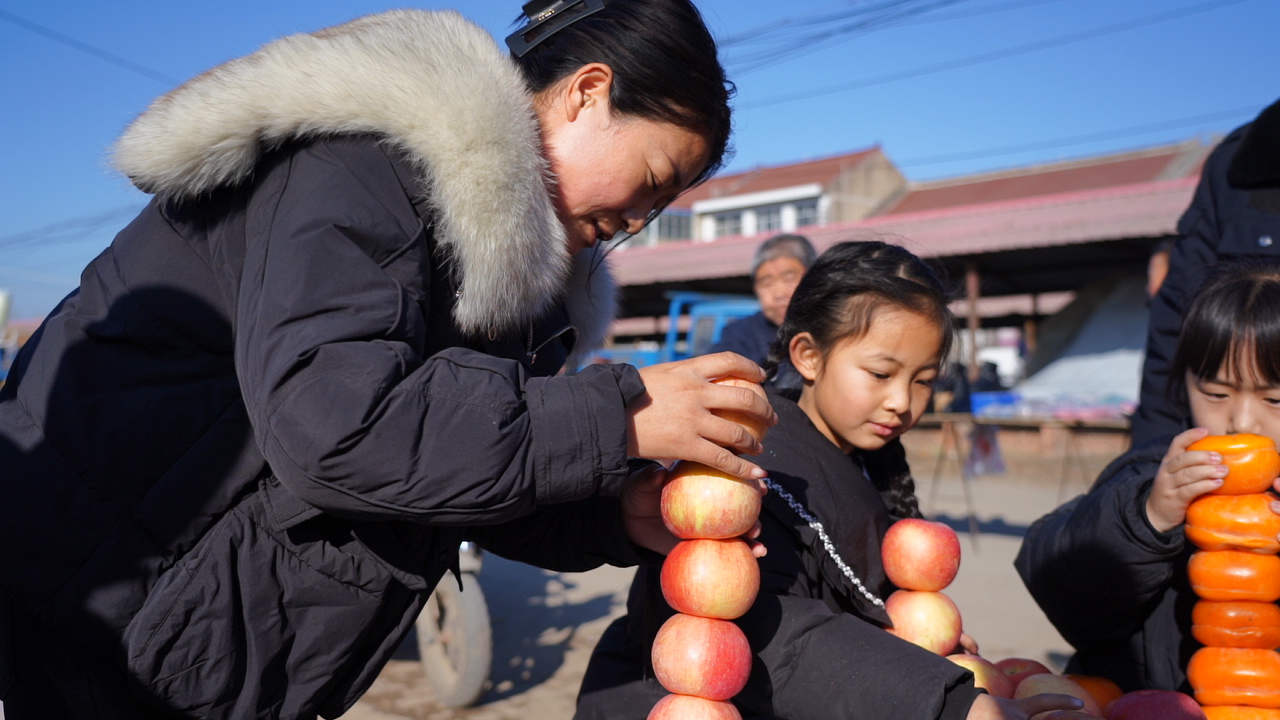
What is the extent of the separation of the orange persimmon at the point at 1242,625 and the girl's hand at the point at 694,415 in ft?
3.53

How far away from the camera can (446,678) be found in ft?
14.2

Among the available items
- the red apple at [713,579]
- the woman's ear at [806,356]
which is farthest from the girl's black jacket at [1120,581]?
the red apple at [713,579]

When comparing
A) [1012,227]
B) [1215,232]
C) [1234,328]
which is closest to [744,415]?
[1234,328]

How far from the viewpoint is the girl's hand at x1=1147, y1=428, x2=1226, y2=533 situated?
5.69 feet

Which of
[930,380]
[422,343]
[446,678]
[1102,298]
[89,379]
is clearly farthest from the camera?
[1102,298]

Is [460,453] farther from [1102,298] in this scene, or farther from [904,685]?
[1102,298]

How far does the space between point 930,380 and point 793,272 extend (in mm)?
3524

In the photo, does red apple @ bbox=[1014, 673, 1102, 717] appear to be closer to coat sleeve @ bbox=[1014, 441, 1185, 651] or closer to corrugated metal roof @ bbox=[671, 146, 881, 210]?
coat sleeve @ bbox=[1014, 441, 1185, 651]

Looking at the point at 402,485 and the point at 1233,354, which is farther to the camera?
the point at 1233,354

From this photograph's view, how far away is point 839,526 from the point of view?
77.1 inches

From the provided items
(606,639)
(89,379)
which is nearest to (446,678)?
(606,639)

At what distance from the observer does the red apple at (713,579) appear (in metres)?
1.45

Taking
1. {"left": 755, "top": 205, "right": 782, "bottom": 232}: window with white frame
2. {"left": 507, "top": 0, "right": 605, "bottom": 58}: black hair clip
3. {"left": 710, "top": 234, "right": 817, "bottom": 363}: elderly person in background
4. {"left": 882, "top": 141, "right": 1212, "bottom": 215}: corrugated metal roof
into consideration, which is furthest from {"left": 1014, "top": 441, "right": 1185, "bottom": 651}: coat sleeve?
{"left": 755, "top": 205, "right": 782, "bottom": 232}: window with white frame

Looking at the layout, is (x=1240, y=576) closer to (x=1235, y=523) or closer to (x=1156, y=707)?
(x=1235, y=523)
